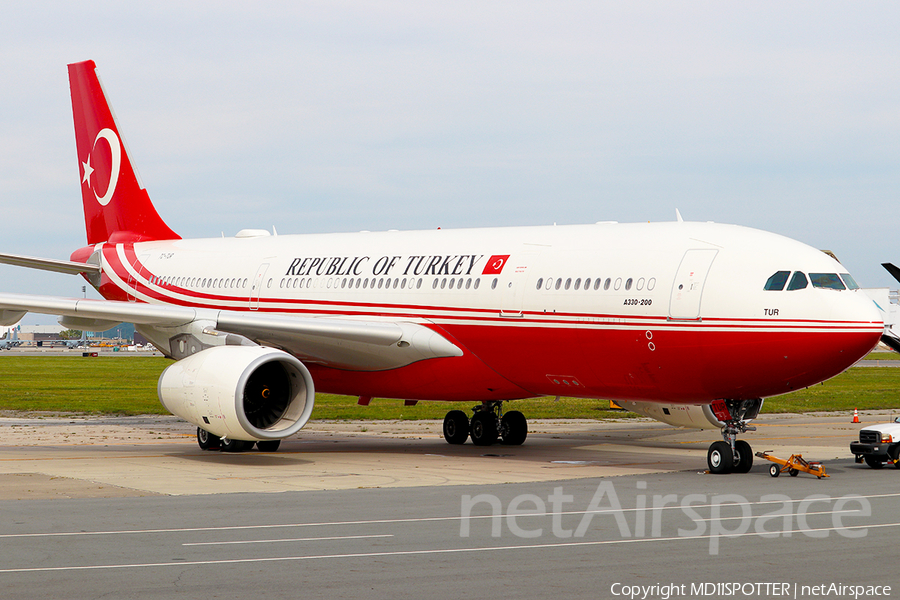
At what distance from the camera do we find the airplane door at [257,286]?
2301 cm

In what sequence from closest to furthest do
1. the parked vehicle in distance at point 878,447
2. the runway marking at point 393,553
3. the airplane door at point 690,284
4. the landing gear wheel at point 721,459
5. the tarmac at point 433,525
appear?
the tarmac at point 433,525, the runway marking at point 393,553, the airplane door at point 690,284, the landing gear wheel at point 721,459, the parked vehicle in distance at point 878,447

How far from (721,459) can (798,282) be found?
2955 millimetres

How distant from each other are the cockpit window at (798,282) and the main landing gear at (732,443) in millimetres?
1992

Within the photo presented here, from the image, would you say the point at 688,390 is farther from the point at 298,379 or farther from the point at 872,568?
the point at 872,568

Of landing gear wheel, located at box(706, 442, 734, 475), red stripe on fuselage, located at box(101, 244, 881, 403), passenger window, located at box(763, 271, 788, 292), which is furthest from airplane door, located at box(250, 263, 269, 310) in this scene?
passenger window, located at box(763, 271, 788, 292)

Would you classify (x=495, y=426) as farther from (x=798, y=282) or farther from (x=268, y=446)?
(x=798, y=282)

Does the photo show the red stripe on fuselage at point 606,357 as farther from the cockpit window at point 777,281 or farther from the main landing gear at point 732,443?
the cockpit window at point 777,281

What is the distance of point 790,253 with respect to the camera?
1639cm

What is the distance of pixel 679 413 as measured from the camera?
69.4ft

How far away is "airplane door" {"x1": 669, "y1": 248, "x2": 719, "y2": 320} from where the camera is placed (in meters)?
16.3

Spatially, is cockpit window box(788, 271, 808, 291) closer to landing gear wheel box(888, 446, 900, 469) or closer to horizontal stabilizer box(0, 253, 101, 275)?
landing gear wheel box(888, 446, 900, 469)

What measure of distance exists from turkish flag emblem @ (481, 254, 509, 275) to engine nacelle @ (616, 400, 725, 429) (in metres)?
A: 4.03

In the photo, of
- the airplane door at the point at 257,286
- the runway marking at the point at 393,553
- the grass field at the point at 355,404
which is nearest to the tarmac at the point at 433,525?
the runway marking at the point at 393,553

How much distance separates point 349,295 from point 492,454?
421 centimetres
